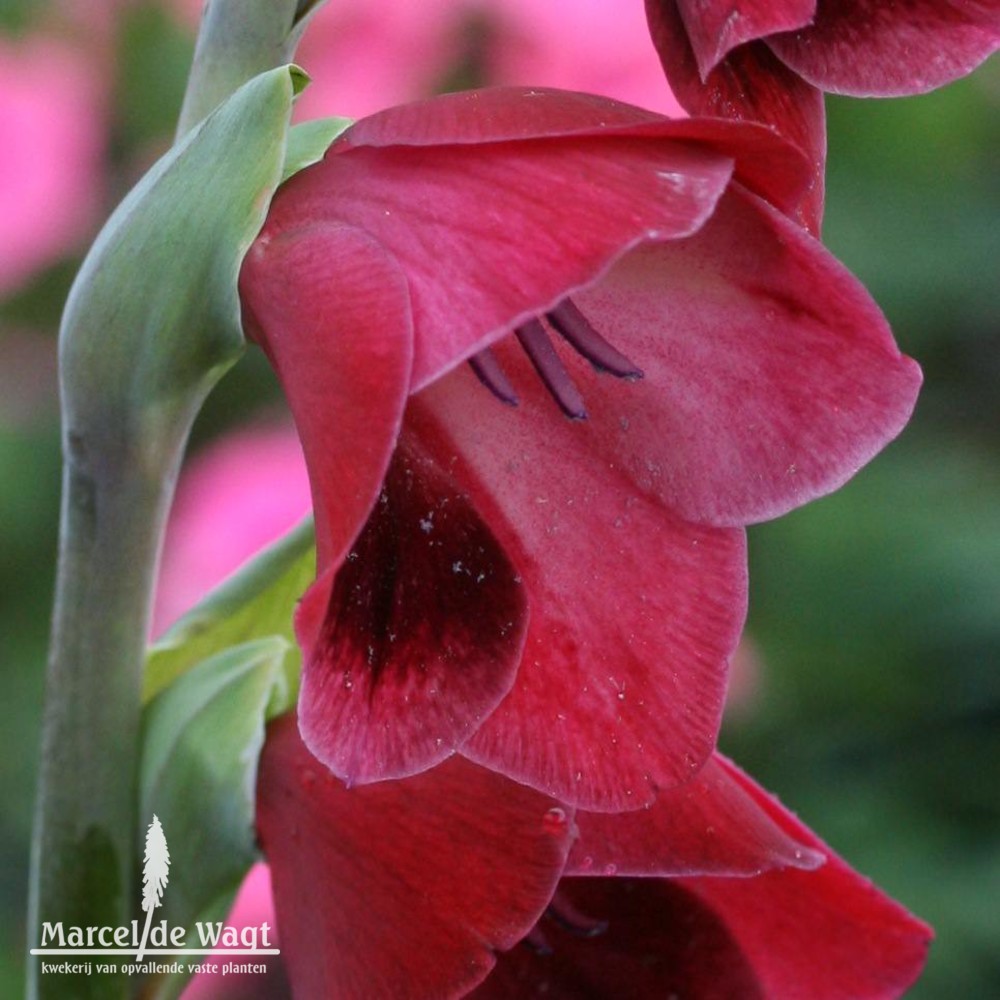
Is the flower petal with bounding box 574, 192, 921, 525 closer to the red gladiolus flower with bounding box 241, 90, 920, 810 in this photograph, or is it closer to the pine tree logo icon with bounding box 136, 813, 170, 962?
the red gladiolus flower with bounding box 241, 90, 920, 810

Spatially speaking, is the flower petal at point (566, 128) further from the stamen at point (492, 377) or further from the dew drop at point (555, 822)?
the dew drop at point (555, 822)

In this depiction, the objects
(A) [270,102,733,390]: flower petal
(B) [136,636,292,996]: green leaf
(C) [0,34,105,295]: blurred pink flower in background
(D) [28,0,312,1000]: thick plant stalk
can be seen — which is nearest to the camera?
(A) [270,102,733,390]: flower petal

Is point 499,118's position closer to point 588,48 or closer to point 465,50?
point 588,48

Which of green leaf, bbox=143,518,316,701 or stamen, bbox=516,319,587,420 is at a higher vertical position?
stamen, bbox=516,319,587,420

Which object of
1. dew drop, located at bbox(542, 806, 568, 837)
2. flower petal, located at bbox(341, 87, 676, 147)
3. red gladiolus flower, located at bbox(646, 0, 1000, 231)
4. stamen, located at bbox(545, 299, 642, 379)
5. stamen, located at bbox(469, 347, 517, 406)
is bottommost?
dew drop, located at bbox(542, 806, 568, 837)

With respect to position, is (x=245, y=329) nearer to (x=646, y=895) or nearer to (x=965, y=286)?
(x=646, y=895)

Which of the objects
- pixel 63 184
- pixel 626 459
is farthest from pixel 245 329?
pixel 63 184

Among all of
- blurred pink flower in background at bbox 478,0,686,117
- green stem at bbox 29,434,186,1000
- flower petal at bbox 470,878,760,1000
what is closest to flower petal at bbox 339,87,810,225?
green stem at bbox 29,434,186,1000
